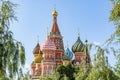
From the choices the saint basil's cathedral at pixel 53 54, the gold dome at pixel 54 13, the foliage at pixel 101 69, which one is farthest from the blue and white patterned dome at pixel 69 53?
the foliage at pixel 101 69

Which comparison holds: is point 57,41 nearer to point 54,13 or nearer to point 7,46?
point 54,13

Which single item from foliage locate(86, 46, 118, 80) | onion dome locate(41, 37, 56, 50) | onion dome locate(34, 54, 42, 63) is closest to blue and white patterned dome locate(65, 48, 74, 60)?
onion dome locate(41, 37, 56, 50)

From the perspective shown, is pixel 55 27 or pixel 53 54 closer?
pixel 53 54

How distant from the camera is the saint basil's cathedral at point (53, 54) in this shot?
4706 centimetres

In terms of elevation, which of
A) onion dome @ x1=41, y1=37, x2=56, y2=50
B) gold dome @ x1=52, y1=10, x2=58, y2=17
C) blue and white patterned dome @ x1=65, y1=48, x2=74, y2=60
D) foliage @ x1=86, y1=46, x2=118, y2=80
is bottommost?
foliage @ x1=86, y1=46, x2=118, y2=80

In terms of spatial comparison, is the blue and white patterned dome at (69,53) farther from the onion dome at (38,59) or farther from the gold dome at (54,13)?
the gold dome at (54,13)

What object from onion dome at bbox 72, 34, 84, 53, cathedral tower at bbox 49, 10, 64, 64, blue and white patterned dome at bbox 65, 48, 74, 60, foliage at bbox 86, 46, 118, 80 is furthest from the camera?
onion dome at bbox 72, 34, 84, 53

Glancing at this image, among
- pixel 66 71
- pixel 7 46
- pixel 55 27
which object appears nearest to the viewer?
pixel 7 46

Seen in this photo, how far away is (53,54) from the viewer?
48.5 meters

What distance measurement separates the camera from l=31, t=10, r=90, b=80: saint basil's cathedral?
154 ft

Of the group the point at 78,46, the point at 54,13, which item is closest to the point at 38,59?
the point at 78,46

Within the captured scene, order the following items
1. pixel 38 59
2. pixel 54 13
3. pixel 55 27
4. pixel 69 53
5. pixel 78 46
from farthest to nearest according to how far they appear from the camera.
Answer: pixel 54 13, pixel 55 27, pixel 78 46, pixel 69 53, pixel 38 59

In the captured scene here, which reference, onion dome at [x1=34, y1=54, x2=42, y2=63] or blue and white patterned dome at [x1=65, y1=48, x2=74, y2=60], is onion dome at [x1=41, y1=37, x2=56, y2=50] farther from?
blue and white patterned dome at [x1=65, y1=48, x2=74, y2=60]

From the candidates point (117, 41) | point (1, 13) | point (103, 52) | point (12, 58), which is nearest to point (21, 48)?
point (12, 58)
